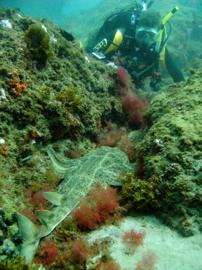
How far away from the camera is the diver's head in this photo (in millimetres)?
12091

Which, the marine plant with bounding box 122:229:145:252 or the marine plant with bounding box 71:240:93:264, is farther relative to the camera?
the marine plant with bounding box 122:229:145:252

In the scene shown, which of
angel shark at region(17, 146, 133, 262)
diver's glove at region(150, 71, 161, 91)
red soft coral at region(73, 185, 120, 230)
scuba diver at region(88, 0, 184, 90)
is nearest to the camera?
angel shark at region(17, 146, 133, 262)

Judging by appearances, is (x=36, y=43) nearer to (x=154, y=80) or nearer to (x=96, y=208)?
(x=96, y=208)

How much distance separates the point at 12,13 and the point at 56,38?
1481 mm

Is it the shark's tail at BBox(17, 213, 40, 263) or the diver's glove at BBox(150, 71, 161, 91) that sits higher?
the diver's glove at BBox(150, 71, 161, 91)

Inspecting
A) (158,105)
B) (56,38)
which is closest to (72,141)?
(158,105)

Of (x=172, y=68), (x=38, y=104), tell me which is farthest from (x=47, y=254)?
(x=172, y=68)

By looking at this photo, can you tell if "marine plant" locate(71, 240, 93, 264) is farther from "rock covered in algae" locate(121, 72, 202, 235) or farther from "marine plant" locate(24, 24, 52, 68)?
"marine plant" locate(24, 24, 52, 68)

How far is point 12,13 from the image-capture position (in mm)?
9266

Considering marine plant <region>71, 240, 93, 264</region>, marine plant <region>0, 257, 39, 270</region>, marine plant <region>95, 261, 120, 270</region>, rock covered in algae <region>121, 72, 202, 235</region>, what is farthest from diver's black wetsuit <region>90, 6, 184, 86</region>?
marine plant <region>0, 257, 39, 270</region>

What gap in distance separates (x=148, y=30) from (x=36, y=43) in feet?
19.2

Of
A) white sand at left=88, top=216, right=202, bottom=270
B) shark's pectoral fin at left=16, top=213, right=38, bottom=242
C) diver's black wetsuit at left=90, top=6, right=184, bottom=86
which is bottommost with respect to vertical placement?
white sand at left=88, top=216, right=202, bottom=270

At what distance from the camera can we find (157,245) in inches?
188

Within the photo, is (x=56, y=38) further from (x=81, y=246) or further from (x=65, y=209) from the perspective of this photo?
(x=81, y=246)
